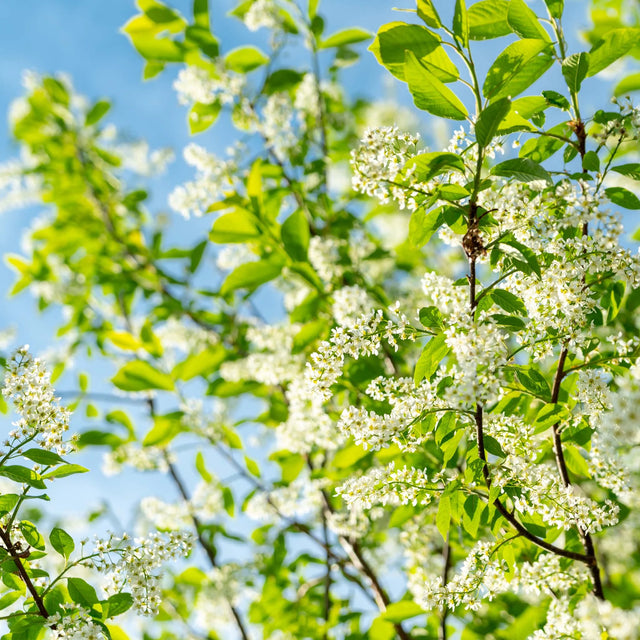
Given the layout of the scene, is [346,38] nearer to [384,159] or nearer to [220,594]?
[384,159]

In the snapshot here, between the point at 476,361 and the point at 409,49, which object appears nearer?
the point at 476,361

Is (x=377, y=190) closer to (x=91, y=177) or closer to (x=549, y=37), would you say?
(x=549, y=37)

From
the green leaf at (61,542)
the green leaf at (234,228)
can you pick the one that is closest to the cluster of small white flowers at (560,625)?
the green leaf at (61,542)

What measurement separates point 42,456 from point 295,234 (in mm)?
1593

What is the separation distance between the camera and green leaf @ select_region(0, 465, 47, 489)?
170 centimetres

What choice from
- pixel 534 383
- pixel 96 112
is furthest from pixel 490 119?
pixel 96 112

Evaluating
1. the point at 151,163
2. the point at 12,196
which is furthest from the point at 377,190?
the point at 12,196

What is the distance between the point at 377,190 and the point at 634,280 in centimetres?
77

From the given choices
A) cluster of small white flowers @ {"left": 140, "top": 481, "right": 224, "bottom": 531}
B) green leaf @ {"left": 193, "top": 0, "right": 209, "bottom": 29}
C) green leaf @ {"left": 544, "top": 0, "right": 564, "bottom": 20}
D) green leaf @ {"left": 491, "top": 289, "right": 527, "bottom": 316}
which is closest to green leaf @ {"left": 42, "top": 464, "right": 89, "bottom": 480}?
green leaf @ {"left": 491, "top": 289, "right": 527, "bottom": 316}

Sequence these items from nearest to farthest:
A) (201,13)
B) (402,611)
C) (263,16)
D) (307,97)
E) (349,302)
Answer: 1. (402,611)
2. (349,302)
3. (201,13)
4. (263,16)
5. (307,97)

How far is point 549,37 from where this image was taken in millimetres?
1784

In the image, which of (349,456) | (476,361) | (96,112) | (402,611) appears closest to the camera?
(476,361)

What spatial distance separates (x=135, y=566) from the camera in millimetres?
1861

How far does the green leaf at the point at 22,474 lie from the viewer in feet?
5.56
